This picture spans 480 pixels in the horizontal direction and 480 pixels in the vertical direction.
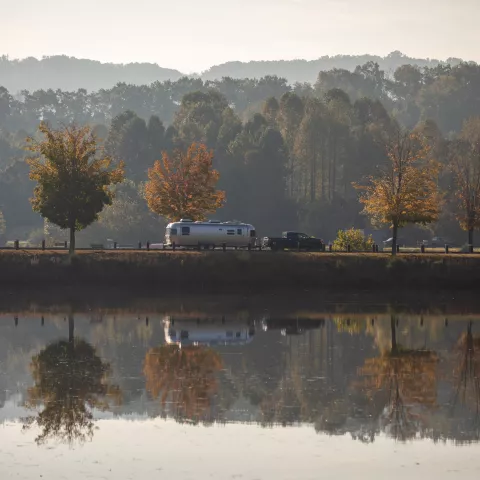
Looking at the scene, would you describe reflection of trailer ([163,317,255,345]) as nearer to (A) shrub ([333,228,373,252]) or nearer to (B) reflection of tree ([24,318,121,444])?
(B) reflection of tree ([24,318,121,444])

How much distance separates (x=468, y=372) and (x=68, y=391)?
1537 centimetres

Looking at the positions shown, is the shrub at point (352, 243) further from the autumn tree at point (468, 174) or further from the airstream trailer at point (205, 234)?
the autumn tree at point (468, 174)

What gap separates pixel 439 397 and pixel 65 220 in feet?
184

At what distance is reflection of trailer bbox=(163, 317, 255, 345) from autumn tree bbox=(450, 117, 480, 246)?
4734 centimetres

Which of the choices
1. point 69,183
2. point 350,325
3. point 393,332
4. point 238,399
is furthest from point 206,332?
point 69,183

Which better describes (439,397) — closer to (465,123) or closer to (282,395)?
(282,395)

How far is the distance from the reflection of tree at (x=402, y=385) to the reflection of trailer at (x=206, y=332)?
7634 millimetres

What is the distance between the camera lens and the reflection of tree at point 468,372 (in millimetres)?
37812

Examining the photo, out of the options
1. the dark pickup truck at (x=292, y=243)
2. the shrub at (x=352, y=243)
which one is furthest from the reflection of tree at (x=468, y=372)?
the dark pickup truck at (x=292, y=243)

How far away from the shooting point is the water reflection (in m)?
34.8

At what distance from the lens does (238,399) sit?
123 ft

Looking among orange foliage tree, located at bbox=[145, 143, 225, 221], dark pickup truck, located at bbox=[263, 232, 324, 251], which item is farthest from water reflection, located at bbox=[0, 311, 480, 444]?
orange foliage tree, located at bbox=[145, 143, 225, 221]

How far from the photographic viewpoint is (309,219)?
15738cm

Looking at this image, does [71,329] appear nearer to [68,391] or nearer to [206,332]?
[206,332]
